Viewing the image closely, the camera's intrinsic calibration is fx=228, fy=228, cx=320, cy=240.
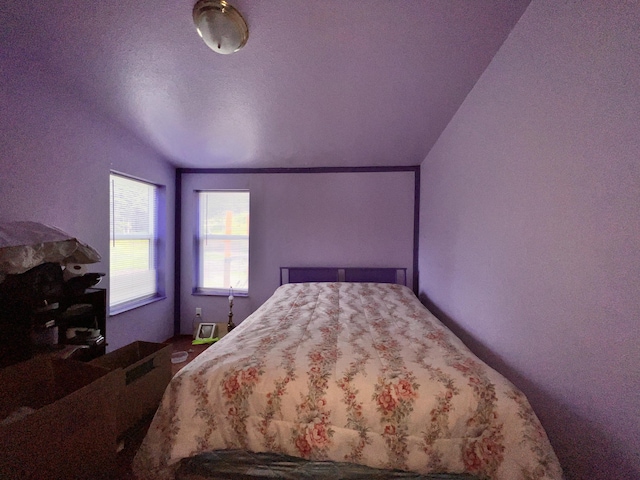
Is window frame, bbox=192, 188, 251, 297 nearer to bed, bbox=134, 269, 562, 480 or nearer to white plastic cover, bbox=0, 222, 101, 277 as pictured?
white plastic cover, bbox=0, 222, 101, 277

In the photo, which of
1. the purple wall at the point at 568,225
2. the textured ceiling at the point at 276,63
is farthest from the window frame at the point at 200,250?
the purple wall at the point at 568,225

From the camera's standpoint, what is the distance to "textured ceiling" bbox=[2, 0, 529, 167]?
1.16 m

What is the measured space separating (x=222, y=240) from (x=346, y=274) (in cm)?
178

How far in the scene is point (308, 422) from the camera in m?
0.93

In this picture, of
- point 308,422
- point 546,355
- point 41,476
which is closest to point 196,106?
point 41,476

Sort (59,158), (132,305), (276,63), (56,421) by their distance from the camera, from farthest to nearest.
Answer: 1. (132,305)
2. (59,158)
3. (276,63)
4. (56,421)

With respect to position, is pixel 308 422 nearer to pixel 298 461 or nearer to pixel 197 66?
pixel 298 461

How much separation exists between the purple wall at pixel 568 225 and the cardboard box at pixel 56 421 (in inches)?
68.5

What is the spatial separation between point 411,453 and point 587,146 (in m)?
1.29

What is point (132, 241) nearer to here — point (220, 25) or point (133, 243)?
point (133, 243)

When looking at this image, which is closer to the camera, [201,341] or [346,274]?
[201,341]

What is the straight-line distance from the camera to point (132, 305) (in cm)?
244

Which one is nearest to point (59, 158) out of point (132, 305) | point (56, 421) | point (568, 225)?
point (132, 305)

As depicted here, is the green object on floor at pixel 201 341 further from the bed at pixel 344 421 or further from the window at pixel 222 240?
the bed at pixel 344 421
